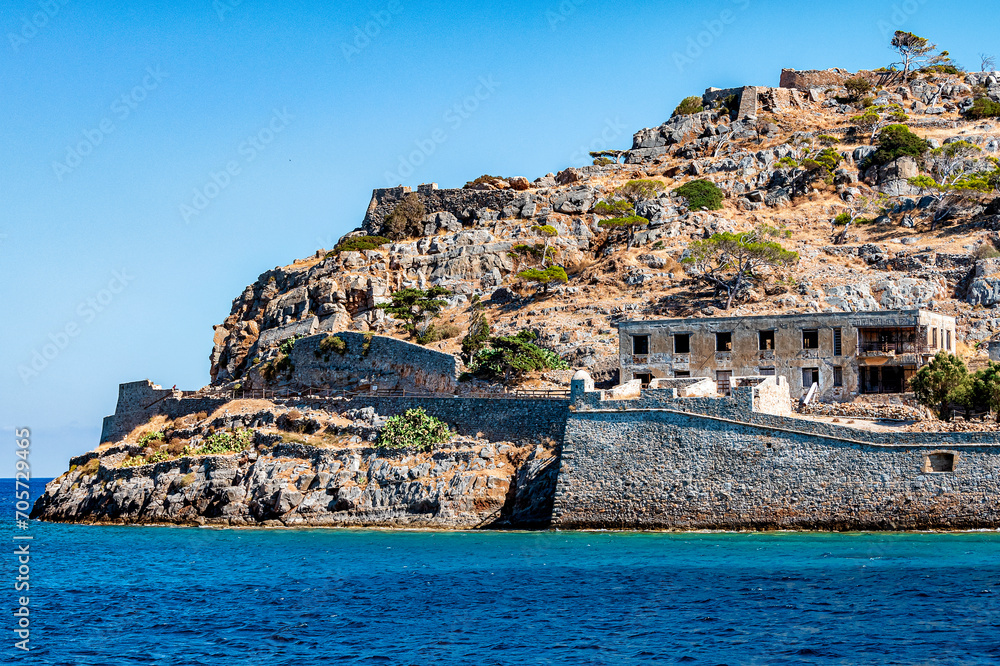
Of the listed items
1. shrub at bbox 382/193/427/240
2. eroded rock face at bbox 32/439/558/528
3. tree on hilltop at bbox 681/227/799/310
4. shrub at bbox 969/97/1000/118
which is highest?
shrub at bbox 969/97/1000/118

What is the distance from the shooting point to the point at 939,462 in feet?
118

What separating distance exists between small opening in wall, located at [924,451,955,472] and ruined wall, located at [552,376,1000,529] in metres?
0.07

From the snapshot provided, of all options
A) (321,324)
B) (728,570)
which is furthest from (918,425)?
(321,324)

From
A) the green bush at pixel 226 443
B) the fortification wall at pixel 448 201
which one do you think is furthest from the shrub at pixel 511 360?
the fortification wall at pixel 448 201

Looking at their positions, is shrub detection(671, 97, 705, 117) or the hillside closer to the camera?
the hillside

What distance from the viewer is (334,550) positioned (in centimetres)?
3831

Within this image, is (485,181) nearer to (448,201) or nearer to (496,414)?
(448,201)

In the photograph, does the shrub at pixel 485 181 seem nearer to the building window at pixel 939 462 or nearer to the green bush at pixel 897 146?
the green bush at pixel 897 146

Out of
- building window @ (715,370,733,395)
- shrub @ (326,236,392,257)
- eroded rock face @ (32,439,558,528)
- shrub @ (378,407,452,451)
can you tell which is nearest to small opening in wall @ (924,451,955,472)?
building window @ (715,370,733,395)

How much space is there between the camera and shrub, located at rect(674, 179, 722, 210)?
74.7 m

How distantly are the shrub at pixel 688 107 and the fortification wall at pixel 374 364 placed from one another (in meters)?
50.5

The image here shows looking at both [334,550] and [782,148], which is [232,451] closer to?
[334,550]

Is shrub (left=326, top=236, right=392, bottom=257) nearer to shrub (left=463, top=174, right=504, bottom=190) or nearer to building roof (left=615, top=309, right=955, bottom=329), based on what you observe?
shrub (left=463, top=174, right=504, bottom=190)

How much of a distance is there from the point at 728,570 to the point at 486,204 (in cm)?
5462
